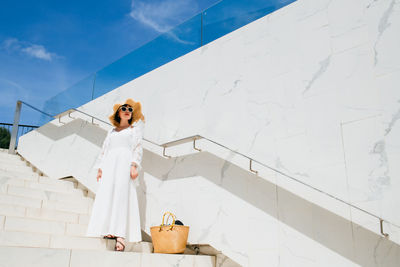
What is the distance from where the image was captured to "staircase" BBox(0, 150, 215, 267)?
8.00 ft

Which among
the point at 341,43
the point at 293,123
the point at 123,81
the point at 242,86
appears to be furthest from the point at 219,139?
the point at 123,81

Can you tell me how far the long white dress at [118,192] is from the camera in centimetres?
335

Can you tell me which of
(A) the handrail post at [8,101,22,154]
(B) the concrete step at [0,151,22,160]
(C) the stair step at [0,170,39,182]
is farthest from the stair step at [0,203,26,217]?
(A) the handrail post at [8,101,22,154]

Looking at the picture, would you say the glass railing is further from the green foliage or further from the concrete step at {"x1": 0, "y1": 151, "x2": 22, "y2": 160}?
the green foliage

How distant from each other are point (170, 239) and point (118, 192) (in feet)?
2.15

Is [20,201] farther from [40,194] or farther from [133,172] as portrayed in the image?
[133,172]

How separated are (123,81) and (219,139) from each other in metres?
2.11

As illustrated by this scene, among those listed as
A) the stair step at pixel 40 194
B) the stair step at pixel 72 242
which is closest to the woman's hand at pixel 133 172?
the stair step at pixel 72 242

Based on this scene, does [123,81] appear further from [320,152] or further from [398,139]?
[398,139]

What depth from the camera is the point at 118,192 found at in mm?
3465

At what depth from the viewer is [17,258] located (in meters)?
2.30

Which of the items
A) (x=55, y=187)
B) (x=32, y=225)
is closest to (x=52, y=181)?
(x=55, y=187)

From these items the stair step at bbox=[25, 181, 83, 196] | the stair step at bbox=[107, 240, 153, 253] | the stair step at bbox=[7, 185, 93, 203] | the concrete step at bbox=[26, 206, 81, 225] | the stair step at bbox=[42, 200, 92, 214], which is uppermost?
the stair step at bbox=[25, 181, 83, 196]

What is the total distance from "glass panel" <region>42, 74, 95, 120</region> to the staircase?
4.75ft
